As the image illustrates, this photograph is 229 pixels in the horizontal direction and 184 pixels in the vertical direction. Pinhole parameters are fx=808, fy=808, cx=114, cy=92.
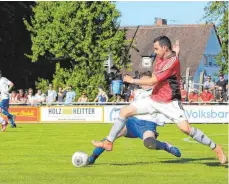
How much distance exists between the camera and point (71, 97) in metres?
42.2

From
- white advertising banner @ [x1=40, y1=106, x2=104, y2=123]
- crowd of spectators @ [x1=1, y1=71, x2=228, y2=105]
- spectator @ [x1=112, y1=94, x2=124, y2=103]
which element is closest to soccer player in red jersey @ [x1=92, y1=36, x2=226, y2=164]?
crowd of spectators @ [x1=1, y1=71, x2=228, y2=105]

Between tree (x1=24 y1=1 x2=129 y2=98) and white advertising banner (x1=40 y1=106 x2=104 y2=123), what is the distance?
15.6 metres

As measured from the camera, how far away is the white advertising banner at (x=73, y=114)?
40.9 metres

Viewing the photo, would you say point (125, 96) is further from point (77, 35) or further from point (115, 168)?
point (115, 168)

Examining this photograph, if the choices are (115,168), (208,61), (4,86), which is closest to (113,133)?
(115,168)

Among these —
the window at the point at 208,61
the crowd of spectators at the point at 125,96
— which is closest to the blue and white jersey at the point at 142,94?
the crowd of spectators at the point at 125,96

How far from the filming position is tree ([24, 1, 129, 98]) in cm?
5969

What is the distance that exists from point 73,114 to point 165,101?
93.6 ft

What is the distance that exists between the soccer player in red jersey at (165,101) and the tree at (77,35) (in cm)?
4426

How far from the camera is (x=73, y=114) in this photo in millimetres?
41344

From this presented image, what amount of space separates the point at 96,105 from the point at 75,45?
21.1 m

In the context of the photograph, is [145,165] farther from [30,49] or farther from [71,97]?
[30,49]

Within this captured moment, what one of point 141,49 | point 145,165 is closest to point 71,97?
point 145,165

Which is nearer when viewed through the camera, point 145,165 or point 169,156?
point 145,165
